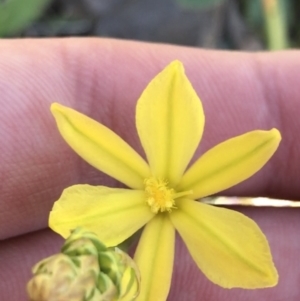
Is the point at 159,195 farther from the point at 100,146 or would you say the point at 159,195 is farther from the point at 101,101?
the point at 101,101

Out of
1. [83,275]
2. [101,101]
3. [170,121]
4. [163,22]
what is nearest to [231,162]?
[170,121]

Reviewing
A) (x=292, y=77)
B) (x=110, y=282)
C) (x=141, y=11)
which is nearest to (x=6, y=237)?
(x=110, y=282)

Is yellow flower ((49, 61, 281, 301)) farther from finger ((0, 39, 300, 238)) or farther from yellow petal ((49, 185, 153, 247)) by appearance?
finger ((0, 39, 300, 238))

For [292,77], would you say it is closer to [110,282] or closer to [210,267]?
[210,267]

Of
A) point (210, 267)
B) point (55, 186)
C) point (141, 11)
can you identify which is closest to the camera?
point (210, 267)

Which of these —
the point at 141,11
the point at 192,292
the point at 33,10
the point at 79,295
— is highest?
the point at 141,11

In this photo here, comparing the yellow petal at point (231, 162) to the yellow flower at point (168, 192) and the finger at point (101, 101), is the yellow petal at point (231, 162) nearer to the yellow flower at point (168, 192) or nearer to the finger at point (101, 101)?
the yellow flower at point (168, 192)

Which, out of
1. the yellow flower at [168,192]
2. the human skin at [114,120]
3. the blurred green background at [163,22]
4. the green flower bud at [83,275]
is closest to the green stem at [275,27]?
the blurred green background at [163,22]
